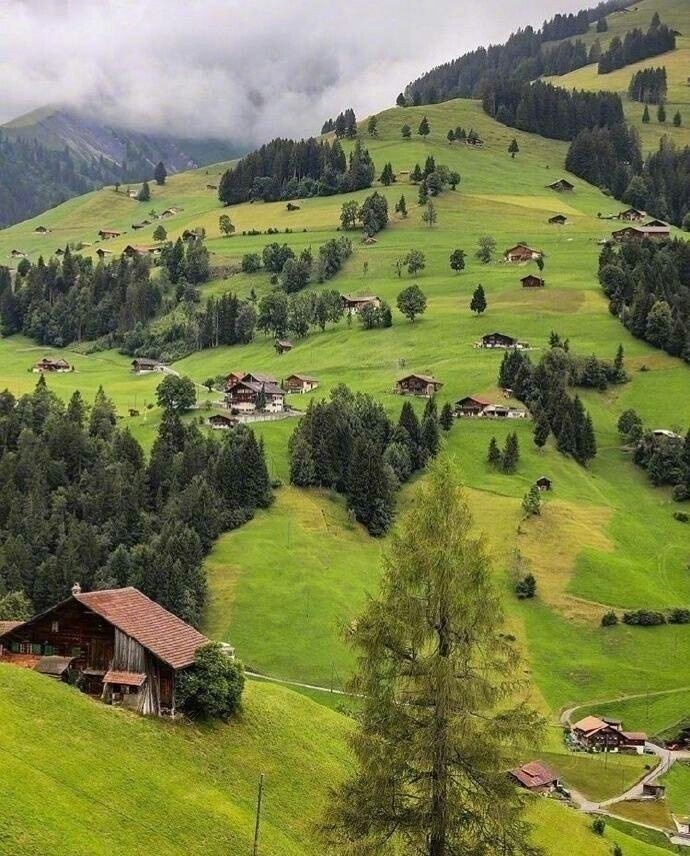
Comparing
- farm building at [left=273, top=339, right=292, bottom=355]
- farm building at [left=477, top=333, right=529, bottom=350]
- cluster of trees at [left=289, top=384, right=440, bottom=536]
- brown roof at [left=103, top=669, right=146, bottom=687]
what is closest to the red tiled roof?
brown roof at [left=103, top=669, right=146, bottom=687]

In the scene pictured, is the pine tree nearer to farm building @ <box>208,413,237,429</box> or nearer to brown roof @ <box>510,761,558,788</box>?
brown roof @ <box>510,761,558,788</box>

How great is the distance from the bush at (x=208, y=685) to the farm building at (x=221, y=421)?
95647 mm

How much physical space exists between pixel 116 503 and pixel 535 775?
2467 inches

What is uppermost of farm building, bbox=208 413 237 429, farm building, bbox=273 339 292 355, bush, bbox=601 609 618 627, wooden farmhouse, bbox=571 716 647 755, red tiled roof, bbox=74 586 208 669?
red tiled roof, bbox=74 586 208 669

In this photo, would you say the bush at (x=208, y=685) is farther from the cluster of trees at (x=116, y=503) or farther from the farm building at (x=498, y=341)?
the farm building at (x=498, y=341)

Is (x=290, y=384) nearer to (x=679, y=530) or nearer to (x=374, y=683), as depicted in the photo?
(x=679, y=530)

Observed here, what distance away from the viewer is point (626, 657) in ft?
354

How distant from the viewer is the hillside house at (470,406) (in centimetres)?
15688

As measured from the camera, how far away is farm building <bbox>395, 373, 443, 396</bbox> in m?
162

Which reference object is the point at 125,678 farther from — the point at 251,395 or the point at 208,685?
the point at 251,395

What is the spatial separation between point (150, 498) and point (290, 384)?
2089 inches

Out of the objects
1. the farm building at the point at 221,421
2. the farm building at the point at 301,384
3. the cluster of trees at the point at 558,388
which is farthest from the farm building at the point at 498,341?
the farm building at the point at 221,421

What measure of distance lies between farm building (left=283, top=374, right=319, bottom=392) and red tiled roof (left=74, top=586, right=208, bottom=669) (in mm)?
115946

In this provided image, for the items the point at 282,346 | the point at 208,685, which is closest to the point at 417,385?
the point at 282,346
